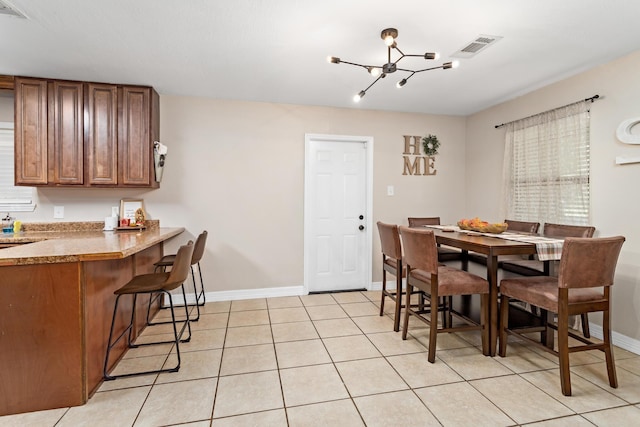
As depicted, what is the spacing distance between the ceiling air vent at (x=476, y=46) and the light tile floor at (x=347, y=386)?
7.92ft

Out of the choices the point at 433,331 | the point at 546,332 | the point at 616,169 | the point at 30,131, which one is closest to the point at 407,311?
the point at 433,331

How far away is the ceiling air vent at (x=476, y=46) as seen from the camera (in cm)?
240

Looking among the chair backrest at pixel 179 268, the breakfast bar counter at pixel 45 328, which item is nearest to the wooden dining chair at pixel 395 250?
the chair backrest at pixel 179 268

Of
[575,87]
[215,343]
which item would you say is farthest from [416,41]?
[215,343]

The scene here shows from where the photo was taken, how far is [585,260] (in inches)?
77.0

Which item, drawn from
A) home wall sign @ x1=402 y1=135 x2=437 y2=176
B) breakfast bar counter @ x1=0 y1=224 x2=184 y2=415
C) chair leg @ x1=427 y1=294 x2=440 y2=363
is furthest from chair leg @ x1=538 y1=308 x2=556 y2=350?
breakfast bar counter @ x1=0 y1=224 x2=184 y2=415

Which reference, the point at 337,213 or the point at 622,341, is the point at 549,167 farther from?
the point at 337,213

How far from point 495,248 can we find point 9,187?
4.67 meters

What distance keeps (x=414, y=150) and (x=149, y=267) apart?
3578mm

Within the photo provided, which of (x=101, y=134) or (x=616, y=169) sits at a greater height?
(x=101, y=134)

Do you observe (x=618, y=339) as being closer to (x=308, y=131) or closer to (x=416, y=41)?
(x=416, y=41)

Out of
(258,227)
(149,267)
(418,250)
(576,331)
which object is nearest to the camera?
(418,250)

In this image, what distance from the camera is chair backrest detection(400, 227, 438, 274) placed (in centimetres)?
233

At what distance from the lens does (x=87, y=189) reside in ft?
11.5
